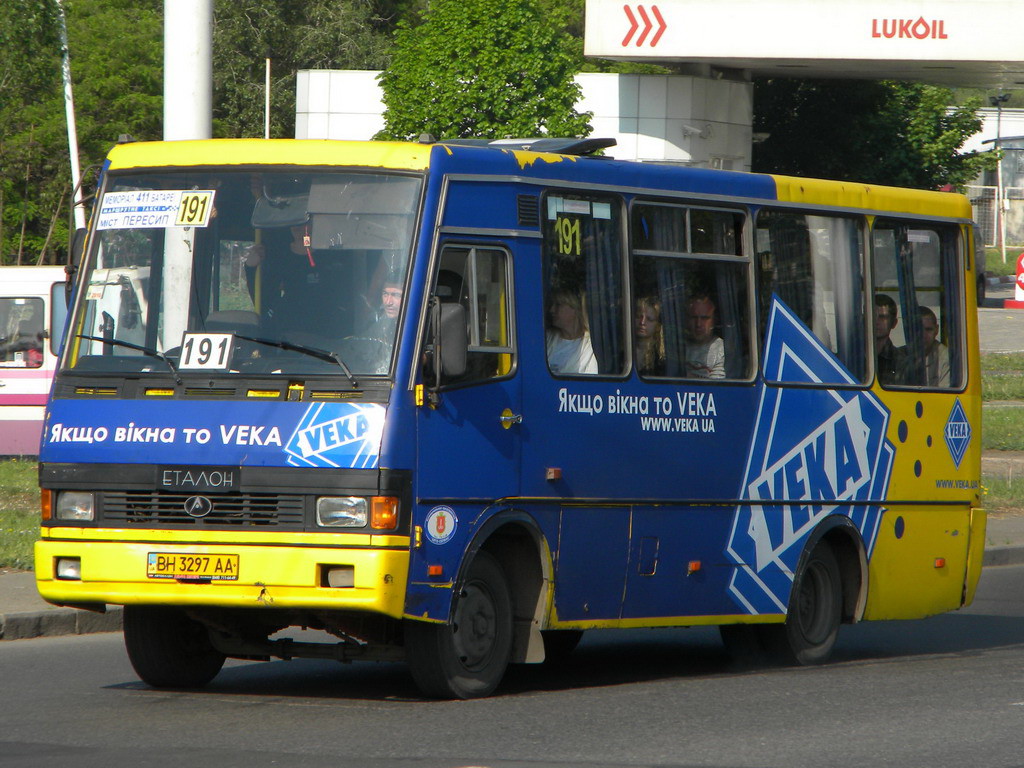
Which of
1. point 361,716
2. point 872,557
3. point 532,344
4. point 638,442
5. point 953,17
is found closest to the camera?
point 361,716

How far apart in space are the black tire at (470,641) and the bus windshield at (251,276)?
4.03 feet

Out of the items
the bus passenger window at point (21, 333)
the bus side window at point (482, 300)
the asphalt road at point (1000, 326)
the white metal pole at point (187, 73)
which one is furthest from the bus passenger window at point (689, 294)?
the asphalt road at point (1000, 326)

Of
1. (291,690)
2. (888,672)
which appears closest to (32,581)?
(291,690)

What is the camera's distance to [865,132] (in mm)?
44188

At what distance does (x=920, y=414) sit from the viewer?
11.4 meters

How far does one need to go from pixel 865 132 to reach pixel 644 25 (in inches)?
404

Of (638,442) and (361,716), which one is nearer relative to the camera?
(361,716)

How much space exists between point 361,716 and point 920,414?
4.96m

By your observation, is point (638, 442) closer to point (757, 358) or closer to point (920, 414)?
point (757, 358)

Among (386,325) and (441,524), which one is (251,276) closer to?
(386,325)

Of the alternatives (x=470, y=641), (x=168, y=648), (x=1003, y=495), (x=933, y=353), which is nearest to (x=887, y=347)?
(x=933, y=353)

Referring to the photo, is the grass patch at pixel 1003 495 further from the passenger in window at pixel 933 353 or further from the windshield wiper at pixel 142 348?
the windshield wiper at pixel 142 348

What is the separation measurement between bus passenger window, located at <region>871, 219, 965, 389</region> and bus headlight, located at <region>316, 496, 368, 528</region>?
4493 millimetres

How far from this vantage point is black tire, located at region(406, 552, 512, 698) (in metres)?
8.21
